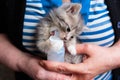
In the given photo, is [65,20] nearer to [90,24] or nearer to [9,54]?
[90,24]

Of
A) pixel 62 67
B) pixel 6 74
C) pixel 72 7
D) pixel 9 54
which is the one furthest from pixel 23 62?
pixel 6 74

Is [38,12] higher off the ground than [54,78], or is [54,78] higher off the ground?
[38,12]

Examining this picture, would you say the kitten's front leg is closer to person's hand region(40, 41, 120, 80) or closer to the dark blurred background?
person's hand region(40, 41, 120, 80)

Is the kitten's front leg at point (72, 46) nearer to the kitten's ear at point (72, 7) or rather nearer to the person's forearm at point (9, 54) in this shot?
the kitten's ear at point (72, 7)

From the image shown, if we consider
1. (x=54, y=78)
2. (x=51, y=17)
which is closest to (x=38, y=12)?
(x=51, y=17)

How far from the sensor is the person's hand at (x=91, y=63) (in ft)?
2.64

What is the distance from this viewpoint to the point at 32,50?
88cm

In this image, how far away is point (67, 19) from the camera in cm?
76

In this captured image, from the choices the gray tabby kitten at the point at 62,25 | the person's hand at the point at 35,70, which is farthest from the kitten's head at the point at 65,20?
the person's hand at the point at 35,70

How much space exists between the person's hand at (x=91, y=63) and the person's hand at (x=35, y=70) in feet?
0.07

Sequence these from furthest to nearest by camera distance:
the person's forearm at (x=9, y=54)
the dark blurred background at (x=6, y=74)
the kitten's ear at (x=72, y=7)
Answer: the dark blurred background at (x=6, y=74) → the person's forearm at (x=9, y=54) → the kitten's ear at (x=72, y=7)

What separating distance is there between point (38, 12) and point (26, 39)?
0.09m

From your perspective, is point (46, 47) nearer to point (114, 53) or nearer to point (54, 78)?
point (54, 78)

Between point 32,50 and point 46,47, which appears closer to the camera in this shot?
point 46,47
